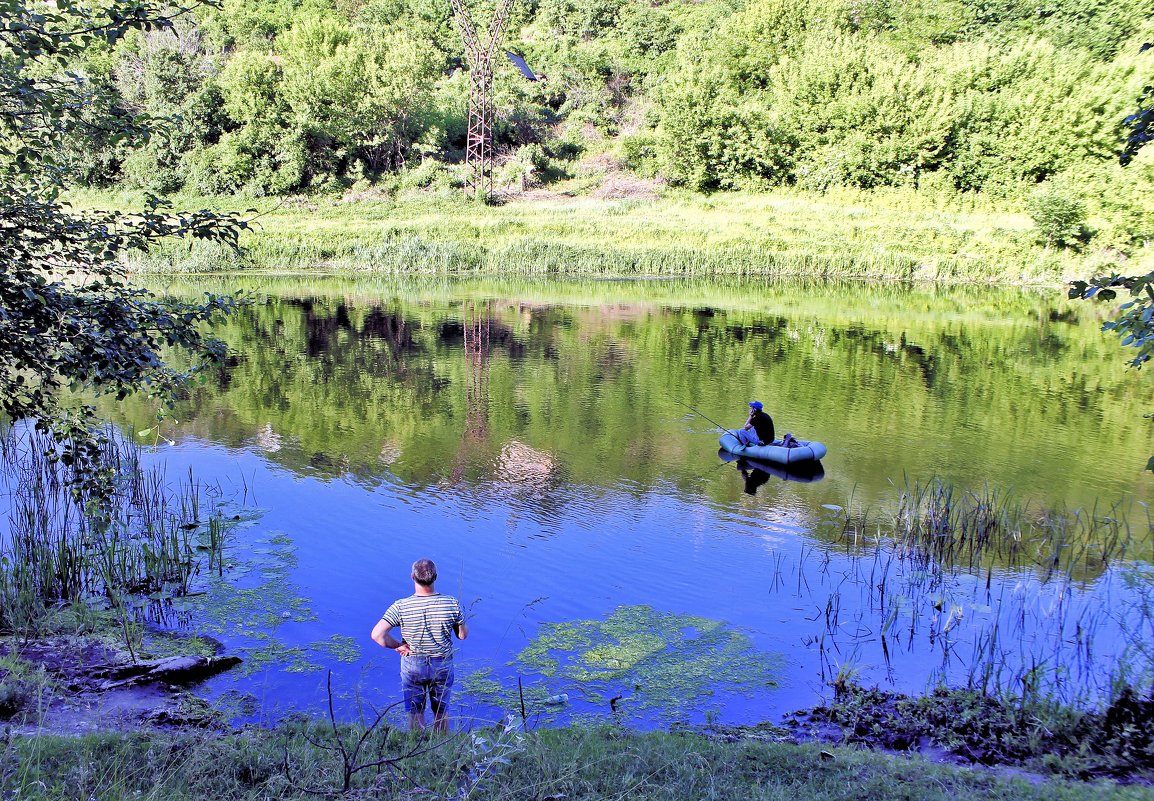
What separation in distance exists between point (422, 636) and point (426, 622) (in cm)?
11

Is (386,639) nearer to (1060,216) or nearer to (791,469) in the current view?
(791,469)

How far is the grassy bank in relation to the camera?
141 feet

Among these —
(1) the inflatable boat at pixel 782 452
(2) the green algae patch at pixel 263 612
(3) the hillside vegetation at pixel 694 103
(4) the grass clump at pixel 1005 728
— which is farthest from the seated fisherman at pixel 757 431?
(3) the hillside vegetation at pixel 694 103

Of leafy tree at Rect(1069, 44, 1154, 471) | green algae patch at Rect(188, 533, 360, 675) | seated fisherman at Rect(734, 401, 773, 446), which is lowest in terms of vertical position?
green algae patch at Rect(188, 533, 360, 675)

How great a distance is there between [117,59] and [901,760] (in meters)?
70.0

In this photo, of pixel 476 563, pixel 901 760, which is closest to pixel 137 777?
pixel 901 760

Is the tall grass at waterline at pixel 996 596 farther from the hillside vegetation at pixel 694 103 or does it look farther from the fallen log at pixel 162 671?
the hillside vegetation at pixel 694 103

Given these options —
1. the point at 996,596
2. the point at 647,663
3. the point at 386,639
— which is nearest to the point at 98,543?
the point at 386,639

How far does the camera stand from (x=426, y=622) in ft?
22.1

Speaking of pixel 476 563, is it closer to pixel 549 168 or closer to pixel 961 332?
pixel 961 332

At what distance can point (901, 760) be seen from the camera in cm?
616

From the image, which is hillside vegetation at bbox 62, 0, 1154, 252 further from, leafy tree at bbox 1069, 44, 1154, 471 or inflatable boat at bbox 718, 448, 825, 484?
leafy tree at bbox 1069, 44, 1154, 471

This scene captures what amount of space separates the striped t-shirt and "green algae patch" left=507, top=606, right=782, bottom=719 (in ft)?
4.97

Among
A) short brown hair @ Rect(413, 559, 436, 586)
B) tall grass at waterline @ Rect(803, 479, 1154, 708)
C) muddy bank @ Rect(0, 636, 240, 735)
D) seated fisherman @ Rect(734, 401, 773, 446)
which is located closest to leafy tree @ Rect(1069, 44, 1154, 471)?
tall grass at waterline @ Rect(803, 479, 1154, 708)
